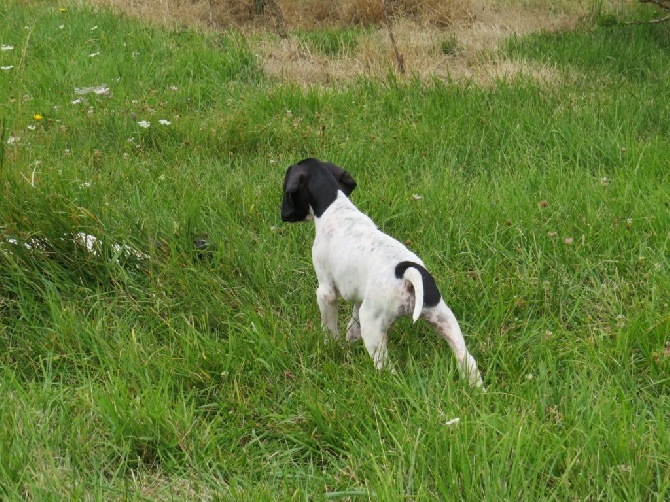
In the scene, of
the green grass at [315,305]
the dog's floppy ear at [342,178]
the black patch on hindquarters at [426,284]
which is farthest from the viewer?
the dog's floppy ear at [342,178]

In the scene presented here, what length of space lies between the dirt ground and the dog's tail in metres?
3.87

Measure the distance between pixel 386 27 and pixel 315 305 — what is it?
653cm

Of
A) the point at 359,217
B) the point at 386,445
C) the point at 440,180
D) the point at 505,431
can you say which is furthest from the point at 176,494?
the point at 440,180

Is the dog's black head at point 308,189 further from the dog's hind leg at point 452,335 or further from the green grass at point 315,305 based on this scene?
the dog's hind leg at point 452,335

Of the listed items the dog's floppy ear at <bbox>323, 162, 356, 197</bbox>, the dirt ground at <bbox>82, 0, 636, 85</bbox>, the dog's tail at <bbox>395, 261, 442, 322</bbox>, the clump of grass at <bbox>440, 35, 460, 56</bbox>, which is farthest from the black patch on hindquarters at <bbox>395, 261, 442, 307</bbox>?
the clump of grass at <bbox>440, 35, 460, 56</bbox>

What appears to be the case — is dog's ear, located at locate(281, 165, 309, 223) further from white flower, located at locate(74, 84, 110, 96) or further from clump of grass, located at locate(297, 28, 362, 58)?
clump of grass, located at locate(297, 28, 362, 58)

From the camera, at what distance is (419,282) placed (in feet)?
8.55

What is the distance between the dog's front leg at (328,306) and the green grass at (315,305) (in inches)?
2.8

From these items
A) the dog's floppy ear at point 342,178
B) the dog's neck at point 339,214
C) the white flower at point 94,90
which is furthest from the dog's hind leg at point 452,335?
the white flower at point 94,90

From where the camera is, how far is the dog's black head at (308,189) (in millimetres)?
3367

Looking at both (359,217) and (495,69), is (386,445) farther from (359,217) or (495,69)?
(495,69)

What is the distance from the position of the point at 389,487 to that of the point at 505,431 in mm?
447

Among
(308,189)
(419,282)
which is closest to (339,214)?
(308,189)

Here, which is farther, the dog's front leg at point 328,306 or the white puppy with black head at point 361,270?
the dog's front leg at point 328,306
